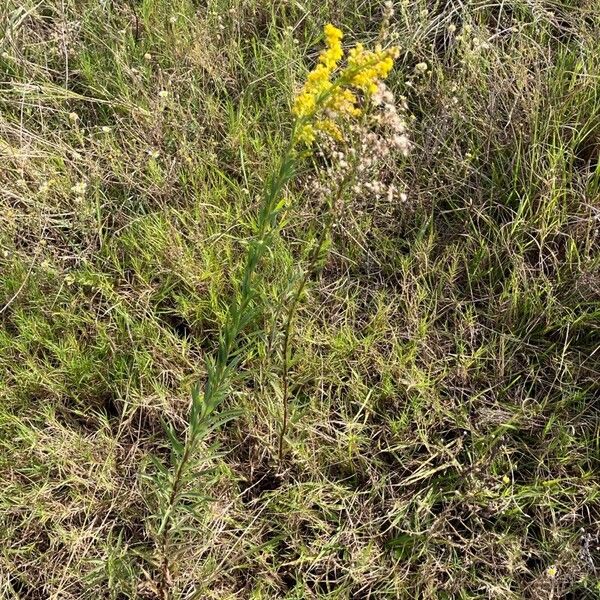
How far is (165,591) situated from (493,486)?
3.22 ft

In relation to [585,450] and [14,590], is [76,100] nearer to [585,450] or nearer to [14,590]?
[14,590]

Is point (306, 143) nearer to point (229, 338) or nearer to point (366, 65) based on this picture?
point (366, 65)

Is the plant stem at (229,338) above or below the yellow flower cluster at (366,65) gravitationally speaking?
below

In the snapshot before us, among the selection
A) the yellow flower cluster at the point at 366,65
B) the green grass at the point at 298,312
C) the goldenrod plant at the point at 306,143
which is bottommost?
the green grass at the point at 298,312

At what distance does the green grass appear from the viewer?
6.30ft

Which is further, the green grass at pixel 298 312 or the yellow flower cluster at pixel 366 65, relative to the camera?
the green grass at pixel 298 312

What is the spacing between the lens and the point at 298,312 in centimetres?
220

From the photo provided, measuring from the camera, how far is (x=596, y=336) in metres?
2.16

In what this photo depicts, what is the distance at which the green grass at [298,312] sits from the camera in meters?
1.92

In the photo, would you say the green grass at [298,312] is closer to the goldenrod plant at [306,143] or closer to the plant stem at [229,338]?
the plant stem at [229,338]

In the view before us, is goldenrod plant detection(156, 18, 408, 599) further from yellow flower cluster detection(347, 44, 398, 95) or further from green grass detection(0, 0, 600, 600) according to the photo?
green grass detection(0, 0, 600, 600)

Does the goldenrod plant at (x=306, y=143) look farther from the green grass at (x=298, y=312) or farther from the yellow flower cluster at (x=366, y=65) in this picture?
the green grass at (x=298, y=312)

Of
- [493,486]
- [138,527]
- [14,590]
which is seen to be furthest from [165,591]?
[493,486]

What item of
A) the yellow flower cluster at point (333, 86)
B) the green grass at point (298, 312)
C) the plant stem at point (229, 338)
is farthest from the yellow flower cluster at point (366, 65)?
the green grass at point (298, 312)
